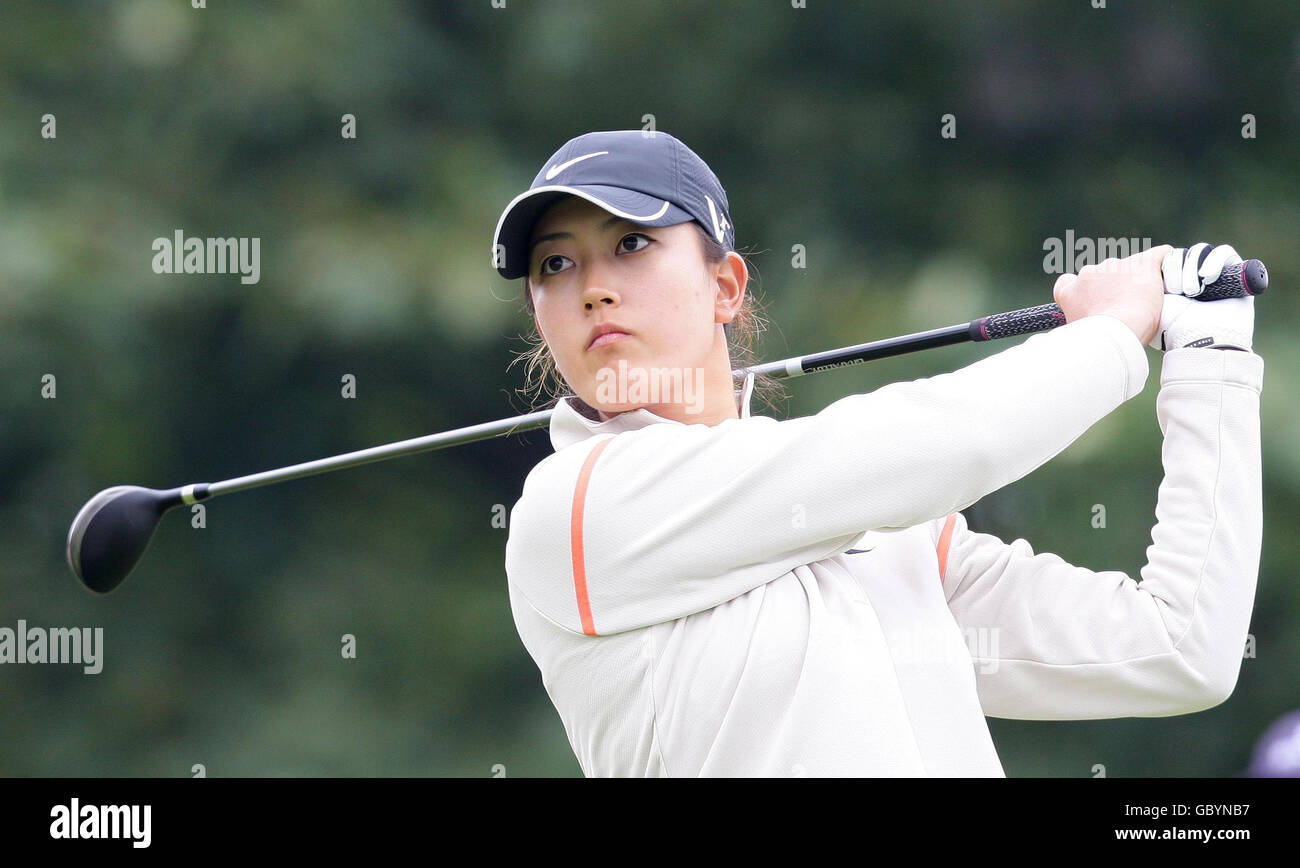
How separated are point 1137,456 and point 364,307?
1773 millimetres

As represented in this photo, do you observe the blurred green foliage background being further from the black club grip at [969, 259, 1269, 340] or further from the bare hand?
the bare hand

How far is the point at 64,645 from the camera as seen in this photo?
4.44 meters

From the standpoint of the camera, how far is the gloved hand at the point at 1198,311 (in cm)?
137

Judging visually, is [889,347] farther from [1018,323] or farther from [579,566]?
[579,566]

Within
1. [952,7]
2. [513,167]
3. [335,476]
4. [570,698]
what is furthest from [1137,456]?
[570,698]

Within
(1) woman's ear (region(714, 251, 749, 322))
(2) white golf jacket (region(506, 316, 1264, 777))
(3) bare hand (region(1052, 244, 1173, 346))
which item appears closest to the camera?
(2) white golf jacket (region(506, 316, 1264, 777))

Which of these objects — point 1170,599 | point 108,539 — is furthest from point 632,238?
point 108,539

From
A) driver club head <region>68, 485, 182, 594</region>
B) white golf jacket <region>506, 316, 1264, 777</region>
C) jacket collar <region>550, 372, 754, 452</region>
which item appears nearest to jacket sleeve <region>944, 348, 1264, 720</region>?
white golf jacket <region>506, 316, 1264, 777</region>

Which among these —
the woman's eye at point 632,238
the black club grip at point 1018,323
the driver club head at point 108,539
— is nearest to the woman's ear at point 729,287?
the woman's eye at point 632,238

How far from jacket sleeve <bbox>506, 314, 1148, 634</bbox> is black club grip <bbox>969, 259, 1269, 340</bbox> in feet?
0.43

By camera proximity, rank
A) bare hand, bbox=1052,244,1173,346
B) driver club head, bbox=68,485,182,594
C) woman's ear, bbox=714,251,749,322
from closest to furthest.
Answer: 1. bare hand, bbox=1052,244,1173,346
2. woman's ear, bbox=714,251,749,322
3. driver club head, bbox=68,485,182,594

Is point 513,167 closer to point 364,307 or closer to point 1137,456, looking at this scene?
point 364,307

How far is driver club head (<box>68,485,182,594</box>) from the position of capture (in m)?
2.01
